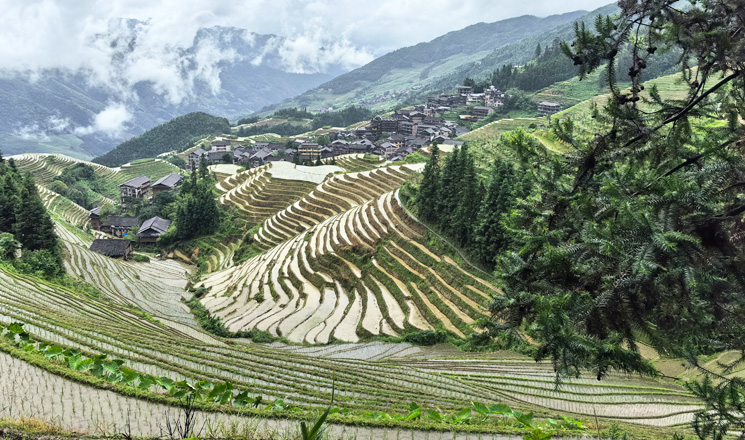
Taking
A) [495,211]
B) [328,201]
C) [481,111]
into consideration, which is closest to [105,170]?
[328,201]

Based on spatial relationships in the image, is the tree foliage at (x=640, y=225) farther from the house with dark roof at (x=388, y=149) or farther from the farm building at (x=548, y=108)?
the farm building at (x=548, y=108)

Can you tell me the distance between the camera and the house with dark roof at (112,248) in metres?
36.7

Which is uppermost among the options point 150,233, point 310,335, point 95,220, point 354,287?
point 95,220

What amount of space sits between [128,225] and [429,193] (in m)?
40.5

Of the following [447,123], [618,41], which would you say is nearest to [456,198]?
[618,41]

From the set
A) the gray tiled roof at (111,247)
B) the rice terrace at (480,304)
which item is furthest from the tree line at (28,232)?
the gray tiled roof at (111,247)

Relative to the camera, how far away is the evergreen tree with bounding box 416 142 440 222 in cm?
2427

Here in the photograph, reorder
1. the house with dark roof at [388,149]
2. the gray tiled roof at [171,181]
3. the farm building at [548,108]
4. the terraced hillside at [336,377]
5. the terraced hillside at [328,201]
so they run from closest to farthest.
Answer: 1. the terraced hillside at [336,377]
2. the terraced hillside at [328,201]
3. the house with dark roof at [388,149]
4. the gray tiled roof at [171,181]
5. the farm building at [548,108]

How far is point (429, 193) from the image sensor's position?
2461 cm

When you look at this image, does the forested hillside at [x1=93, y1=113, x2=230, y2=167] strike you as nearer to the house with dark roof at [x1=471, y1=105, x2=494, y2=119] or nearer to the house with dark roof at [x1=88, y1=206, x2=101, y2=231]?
the house with dark roof at [x1=88, y1=206, x2=101, y2=231]

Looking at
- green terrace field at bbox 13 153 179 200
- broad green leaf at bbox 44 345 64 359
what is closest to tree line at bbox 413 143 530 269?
broad green leaf at bbox 44 345 64 359

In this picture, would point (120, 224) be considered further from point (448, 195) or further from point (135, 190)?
point (448, 195)

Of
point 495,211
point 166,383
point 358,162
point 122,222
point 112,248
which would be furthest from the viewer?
point 358,162

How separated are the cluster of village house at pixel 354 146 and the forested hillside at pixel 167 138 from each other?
2409 centimetres
